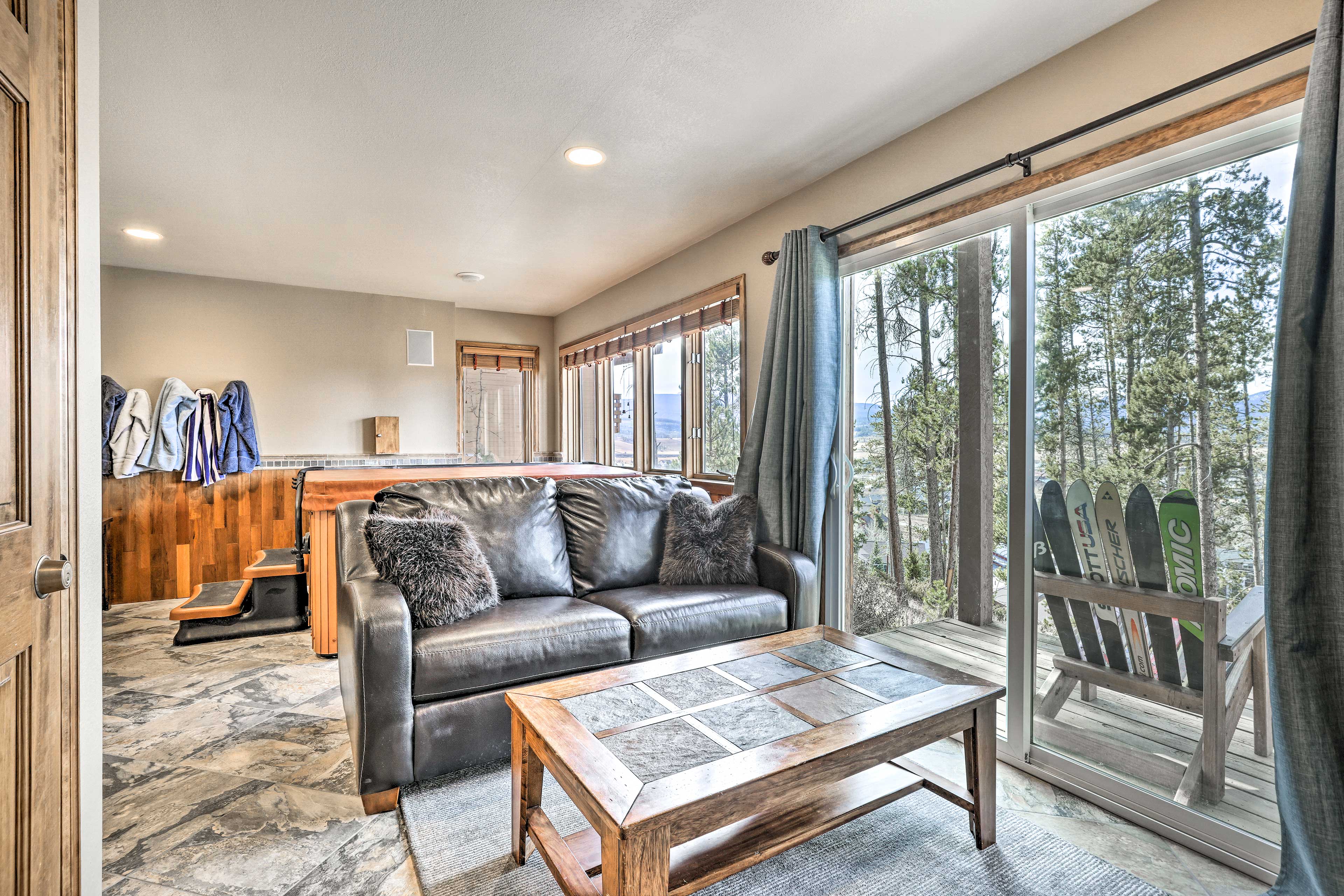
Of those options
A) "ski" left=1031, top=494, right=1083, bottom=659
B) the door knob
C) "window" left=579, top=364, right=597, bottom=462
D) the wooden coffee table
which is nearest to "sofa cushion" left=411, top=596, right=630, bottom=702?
the wooden coffee table

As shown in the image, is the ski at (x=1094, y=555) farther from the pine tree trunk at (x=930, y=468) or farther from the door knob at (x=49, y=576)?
the door knob at (x=49, y=576)

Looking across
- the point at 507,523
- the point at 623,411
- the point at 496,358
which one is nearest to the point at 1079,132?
the point at 507,523

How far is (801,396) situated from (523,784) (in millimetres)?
2089

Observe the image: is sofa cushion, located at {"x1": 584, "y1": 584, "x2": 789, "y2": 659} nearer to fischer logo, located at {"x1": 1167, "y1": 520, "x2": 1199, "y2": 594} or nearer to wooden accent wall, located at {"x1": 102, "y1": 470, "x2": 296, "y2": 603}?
fischer logo, located at {"x1": 1167, "y1": 520, "x2": 1199, "y2": 594}

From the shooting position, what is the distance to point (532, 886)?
1.65 meters

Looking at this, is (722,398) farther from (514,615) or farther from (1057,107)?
(1057,107)

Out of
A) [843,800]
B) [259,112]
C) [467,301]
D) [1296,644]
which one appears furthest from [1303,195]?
[467,301]

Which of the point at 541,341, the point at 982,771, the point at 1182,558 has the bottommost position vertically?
the point at 982,771

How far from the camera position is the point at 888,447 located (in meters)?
2.98

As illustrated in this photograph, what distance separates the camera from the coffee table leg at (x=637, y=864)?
1.17 metres

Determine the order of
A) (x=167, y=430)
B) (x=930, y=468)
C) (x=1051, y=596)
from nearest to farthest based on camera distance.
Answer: (x=1051, y=596)
(x=930, y=468)
(x=167, y=430)

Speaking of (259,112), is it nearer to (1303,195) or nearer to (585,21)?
(585,21)

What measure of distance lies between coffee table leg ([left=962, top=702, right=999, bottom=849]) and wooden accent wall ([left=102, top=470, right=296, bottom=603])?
5.03 meters

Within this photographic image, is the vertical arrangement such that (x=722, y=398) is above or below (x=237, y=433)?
above
